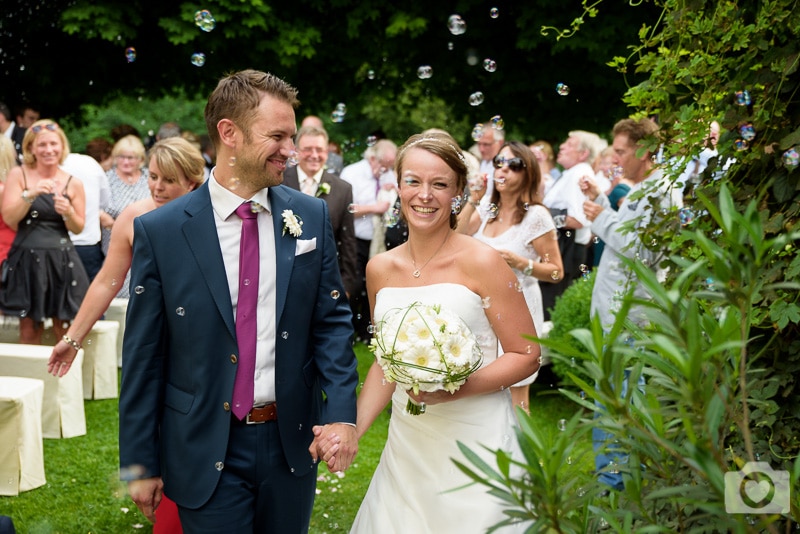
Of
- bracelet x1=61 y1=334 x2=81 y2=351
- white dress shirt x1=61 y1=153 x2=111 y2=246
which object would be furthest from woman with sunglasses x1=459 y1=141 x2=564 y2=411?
white dress shirt x1=61 y1=153 x2=111 y2=246

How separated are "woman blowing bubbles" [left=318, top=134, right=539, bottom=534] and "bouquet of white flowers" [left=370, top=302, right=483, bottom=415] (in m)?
0.22

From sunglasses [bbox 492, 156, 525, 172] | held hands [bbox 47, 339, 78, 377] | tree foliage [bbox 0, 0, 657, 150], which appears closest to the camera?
held hands [bbox 47, 339, 78, 377]

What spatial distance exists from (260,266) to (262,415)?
53 cm

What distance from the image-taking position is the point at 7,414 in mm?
5984

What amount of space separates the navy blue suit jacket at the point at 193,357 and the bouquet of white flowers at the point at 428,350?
229 mm

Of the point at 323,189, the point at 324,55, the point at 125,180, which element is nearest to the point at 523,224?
the point at 323,189

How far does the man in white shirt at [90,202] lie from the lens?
8.82m

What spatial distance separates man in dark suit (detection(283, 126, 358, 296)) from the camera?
27.5 feet

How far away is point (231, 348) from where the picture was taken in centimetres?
325

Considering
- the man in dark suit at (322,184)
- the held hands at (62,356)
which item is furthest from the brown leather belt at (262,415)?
the man in dark suit at (322,184)

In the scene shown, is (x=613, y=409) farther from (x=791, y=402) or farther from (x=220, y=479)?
(x=220, y=479)

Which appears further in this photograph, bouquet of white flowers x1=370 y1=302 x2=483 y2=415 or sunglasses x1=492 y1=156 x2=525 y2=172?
sunglasses x1=492 y1=156 x2=525 y2=172

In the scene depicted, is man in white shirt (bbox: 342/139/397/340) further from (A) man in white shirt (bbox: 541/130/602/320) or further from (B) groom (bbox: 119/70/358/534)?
(B) groom (bbox: 119/70/358/534)

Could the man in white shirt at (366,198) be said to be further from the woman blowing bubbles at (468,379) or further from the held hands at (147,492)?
the held hands at (147,492)
